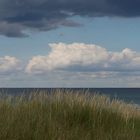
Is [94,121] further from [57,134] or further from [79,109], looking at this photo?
[57,134]

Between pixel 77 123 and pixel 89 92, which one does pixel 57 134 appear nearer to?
pixel 77 123

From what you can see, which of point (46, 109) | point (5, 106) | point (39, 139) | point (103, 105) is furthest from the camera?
point (103, 105)

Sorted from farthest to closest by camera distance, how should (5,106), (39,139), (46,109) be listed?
(46,109) < (5,106) < (39,139)

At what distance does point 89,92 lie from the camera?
14266 mm

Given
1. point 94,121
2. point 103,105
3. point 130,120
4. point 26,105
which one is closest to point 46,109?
point 26,105

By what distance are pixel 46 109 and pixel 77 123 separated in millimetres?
1024

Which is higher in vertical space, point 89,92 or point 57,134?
point 89,92

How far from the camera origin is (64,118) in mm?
11688

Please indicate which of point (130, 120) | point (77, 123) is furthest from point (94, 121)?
point (130, 120)

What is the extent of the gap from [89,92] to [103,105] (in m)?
0.86

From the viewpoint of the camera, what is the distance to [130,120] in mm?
13836

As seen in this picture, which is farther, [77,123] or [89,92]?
[89,92]

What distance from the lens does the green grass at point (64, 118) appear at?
32.2ft

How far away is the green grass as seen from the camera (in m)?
9.80
